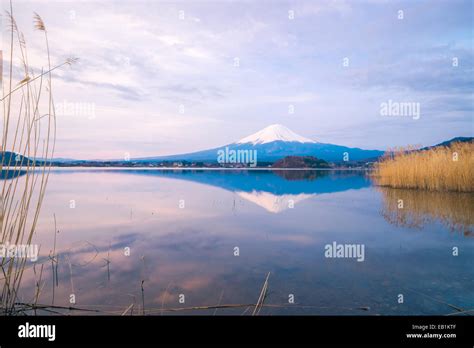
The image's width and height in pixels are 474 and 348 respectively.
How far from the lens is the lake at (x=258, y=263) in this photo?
8.98ft

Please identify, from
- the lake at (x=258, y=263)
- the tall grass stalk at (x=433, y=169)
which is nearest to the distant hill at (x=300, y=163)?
the tall grass stalk at (x=433, y=169)

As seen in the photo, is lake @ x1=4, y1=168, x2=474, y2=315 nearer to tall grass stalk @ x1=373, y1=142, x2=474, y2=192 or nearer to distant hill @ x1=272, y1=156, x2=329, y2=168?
tall grass stalk @ x1=373, y1=142, x2=474, y2=192

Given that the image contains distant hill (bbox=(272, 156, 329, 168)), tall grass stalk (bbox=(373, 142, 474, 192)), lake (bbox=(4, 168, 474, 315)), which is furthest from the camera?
distant hill (bbox=(272, 156, 329, 168))

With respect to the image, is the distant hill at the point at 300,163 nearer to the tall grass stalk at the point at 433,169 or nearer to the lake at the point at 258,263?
the tall grass stalk at the point at 433,169

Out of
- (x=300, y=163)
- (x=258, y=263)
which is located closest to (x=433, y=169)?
(x=258, y=263)

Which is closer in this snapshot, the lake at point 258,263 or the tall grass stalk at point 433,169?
the lake at point 258,263

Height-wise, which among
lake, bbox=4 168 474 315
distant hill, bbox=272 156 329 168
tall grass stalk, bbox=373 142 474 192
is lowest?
lake, bbox=4 168 474 315

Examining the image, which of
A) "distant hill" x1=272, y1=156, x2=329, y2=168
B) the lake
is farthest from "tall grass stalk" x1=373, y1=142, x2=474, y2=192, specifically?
"distant hill" x1=272, y1=156, x2=329, y2=168

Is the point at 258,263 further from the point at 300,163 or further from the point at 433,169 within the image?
the point at 300,163

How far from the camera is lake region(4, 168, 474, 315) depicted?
274 centimetres

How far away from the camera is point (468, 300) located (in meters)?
2.74

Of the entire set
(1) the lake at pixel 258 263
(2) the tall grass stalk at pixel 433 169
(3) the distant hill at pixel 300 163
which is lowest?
(1) the lake at pixel 258 263

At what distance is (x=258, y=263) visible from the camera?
3854 mm
